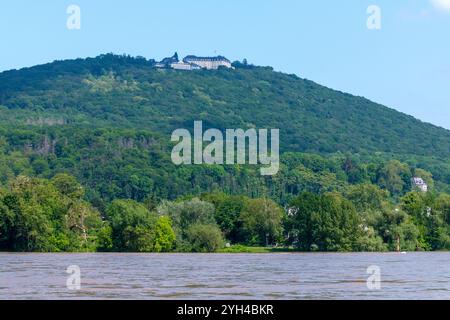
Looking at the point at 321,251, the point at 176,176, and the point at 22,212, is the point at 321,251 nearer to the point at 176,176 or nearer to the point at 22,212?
the point at 22,212

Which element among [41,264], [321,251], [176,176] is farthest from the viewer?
[176,176]

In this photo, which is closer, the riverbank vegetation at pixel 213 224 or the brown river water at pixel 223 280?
the brown river water at pixel 223 280

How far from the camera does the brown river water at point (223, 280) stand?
124ft

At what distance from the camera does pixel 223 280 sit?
151 feet

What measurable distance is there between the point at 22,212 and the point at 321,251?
994 inches

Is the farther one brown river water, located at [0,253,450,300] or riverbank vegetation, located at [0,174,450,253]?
riverbank vegetation, located at [0,174,450,253]

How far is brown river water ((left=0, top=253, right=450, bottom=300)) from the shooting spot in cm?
3766

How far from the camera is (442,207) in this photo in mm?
96812

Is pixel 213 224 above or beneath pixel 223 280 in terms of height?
above

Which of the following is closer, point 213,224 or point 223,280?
point 223,280

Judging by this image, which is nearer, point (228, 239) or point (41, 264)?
point (41, 264)

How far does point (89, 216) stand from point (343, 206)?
924 inches
